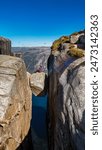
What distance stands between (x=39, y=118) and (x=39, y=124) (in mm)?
2076

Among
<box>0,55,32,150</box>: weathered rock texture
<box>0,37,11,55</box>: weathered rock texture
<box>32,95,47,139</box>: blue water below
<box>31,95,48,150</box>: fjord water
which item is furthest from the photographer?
<box>0,37,11,55</box>: weathered rock texture

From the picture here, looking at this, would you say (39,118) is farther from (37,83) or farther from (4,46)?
(37,83)

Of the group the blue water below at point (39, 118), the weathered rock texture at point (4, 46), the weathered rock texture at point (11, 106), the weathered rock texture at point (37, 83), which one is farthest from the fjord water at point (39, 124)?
the weathered rock texture at point (11, 106)

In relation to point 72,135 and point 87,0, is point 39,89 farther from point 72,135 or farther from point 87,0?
point 87,0

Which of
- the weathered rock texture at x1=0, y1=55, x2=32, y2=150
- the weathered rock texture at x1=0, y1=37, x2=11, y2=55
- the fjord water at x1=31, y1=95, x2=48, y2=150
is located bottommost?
the fjord water at x1=31, y1=95, x2=48, y2=150

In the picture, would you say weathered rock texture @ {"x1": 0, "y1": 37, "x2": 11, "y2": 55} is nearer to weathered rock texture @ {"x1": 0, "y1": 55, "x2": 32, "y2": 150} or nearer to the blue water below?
the blue water below

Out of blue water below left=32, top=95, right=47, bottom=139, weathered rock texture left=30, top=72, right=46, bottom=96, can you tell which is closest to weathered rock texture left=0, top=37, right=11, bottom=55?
blue water below left=32, top=95, right=47, bottom=139

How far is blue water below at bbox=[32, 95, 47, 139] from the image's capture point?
159ft

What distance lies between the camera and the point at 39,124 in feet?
172

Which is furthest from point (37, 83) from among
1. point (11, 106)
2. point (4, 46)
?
point (11, 106)

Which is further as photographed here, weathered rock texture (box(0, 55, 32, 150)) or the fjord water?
the fjord water

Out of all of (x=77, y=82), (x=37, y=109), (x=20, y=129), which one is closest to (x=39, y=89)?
(x=20, y=129)

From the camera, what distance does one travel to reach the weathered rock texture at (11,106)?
74.7ft

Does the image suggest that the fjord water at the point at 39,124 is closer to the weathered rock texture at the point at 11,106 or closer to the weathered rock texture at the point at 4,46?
the weathered rock texture at the point at 4,46
